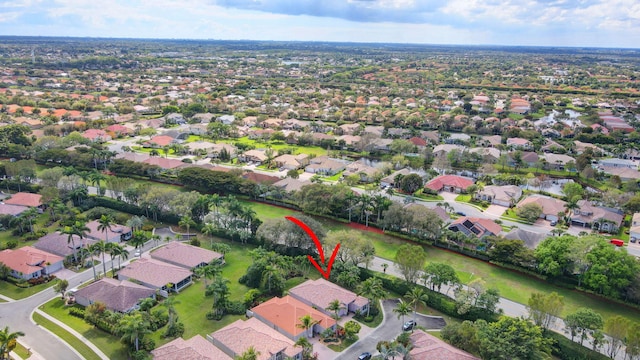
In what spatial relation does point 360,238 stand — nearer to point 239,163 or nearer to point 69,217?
point 69,217

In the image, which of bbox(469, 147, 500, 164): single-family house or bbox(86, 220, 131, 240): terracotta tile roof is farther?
bbox(469, 147, 500, 164): single-family house

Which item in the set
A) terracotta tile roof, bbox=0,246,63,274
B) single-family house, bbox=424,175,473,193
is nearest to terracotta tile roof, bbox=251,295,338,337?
terracotta tile roof, bbox=0,246,63,274

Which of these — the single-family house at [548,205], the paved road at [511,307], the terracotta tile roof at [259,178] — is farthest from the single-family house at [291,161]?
the single-family house at [548,205]

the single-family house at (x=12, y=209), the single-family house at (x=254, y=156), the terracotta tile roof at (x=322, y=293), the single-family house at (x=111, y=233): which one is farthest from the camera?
the single-family house at (x=254, y=156)

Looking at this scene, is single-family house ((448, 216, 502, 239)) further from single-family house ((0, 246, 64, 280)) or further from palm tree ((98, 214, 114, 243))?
single-family house ((0, 246, 64, 280))

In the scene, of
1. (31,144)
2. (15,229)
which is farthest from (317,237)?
(31,144)

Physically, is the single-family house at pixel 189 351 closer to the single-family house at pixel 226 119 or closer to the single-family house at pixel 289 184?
the single-family house at pixel 289 184

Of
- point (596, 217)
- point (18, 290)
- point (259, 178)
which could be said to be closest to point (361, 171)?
point (259, 178)
